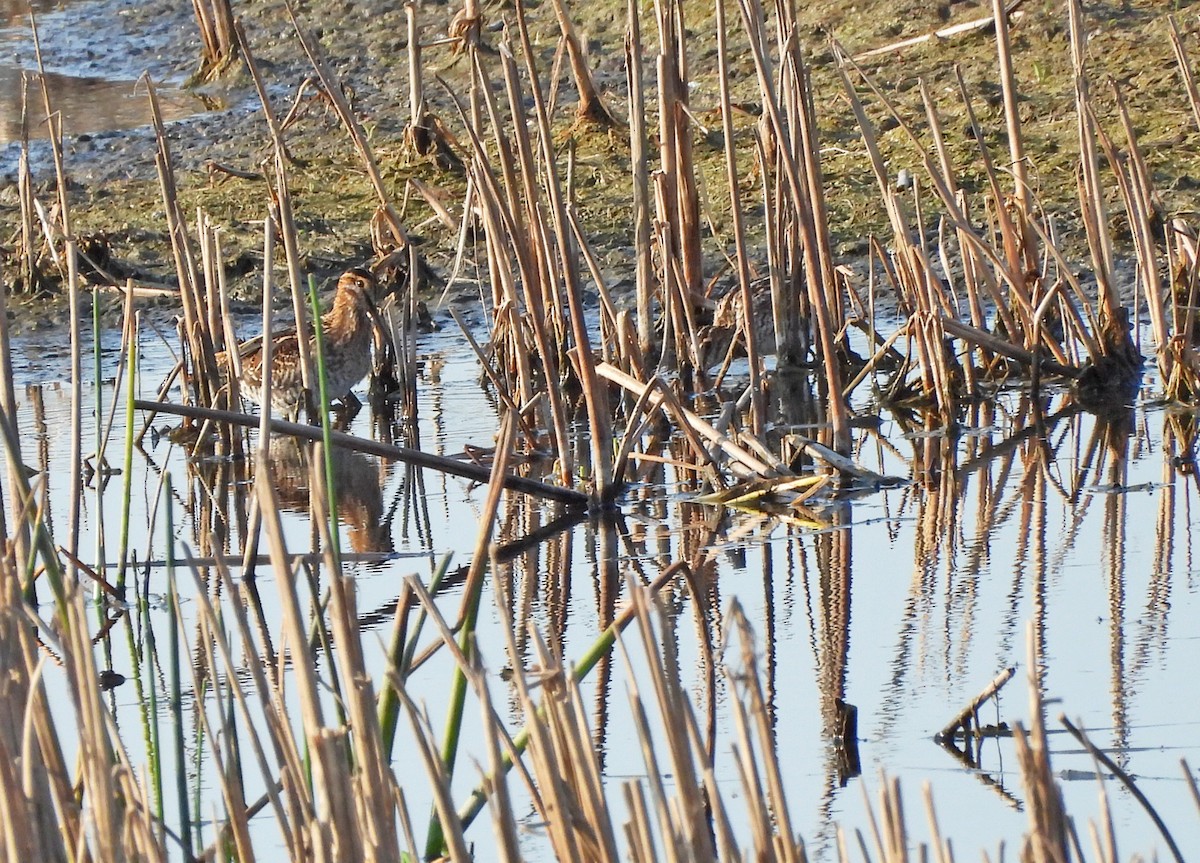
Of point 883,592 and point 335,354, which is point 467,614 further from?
point 335,354

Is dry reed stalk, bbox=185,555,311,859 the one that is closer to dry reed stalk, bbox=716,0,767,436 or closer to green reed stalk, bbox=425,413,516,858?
green reed stalk, bbox=425,413,516,858

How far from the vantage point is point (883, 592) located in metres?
4.58

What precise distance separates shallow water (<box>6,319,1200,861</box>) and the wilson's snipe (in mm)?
679

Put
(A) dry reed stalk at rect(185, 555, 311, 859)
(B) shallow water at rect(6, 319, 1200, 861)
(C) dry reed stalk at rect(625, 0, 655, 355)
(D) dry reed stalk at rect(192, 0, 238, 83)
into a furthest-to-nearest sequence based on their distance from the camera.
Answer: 1. (D) dry reed stalk at rect(192, 0, 238, 83)
2. (C) dry reed stalk at rect(625, 0, 655, 355)
3. (B) shallow water at rect(6, 319, 1200, 861)
4. (A) dry reed stalk at rect(185, 555, 311, 859)

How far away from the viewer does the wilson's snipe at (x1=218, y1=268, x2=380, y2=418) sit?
7.61 m

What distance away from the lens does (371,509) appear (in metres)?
5.97

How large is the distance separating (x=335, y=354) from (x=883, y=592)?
3.64 metres

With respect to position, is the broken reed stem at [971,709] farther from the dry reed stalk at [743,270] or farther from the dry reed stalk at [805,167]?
the dry reed stalk at [743,270]

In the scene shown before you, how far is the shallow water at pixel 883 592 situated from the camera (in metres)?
3.43

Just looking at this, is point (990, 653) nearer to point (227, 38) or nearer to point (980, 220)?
point (980, 220)

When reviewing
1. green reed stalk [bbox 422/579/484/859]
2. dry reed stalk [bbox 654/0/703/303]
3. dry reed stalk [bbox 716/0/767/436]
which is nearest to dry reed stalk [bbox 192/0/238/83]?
dry reed stalk [bbox 654/0/703/303]

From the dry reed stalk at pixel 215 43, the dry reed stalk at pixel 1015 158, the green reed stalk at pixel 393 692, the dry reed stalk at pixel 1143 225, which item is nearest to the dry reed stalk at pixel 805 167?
the dry reed stalk at pixel 1015 158

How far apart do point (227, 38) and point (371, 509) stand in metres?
9.77

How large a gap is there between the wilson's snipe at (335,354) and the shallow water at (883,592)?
679 millimetres
